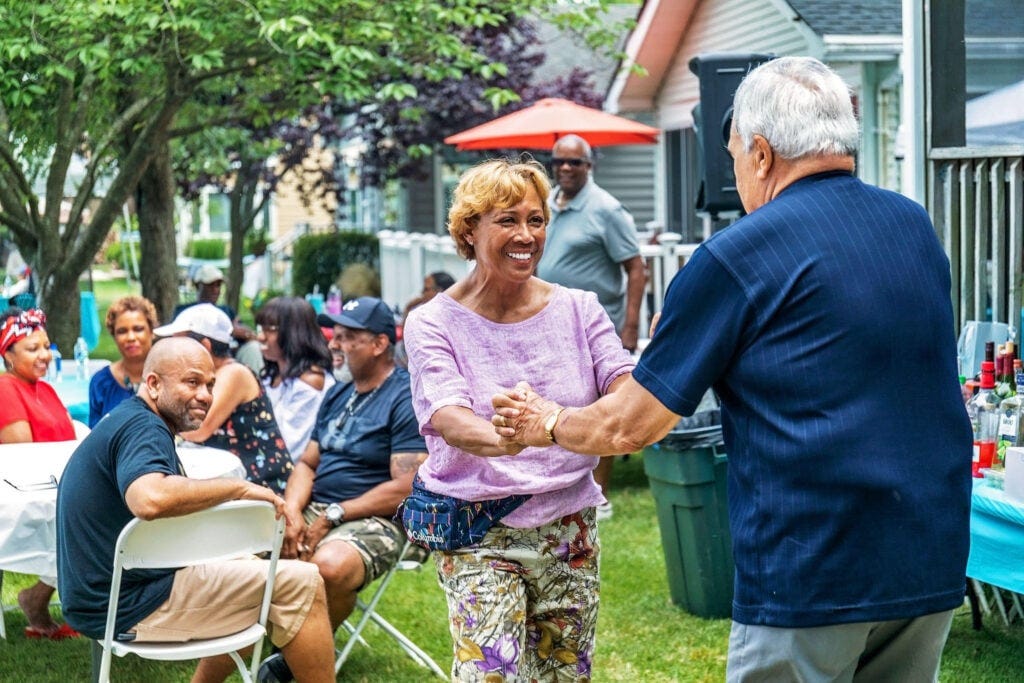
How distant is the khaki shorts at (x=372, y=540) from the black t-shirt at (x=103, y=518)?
1004 mm

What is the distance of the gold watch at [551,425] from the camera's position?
113 inches

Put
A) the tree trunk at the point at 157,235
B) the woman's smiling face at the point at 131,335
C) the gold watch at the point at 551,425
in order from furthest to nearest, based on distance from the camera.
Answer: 1. the tree trunk at the point at 157,235
2. the woman's smiling face at the point at 131,335
3. the gold watch at the point at 551,425

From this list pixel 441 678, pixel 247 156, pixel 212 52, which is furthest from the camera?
pixel 247 156

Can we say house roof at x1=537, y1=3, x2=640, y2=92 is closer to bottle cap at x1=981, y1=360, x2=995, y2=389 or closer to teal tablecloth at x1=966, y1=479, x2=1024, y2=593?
bottle cap at x1=981, y1=360, x2=995, y2=389

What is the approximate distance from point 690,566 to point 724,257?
12.1 ft

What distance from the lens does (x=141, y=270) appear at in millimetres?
12906

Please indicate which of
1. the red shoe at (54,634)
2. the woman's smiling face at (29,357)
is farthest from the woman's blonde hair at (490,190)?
the red shoe at (54,634)

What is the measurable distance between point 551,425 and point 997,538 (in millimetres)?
1899

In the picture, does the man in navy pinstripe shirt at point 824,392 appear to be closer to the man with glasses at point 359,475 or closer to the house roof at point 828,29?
the man with glasses at point 359,475

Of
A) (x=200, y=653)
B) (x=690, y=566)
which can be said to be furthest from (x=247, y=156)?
(x=200, y=653)

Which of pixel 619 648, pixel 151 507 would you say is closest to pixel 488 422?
pixel 151 507

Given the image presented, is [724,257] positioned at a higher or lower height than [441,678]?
higher

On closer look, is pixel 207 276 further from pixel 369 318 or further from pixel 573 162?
pixel 369 318

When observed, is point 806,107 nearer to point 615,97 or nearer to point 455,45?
point 455,45
